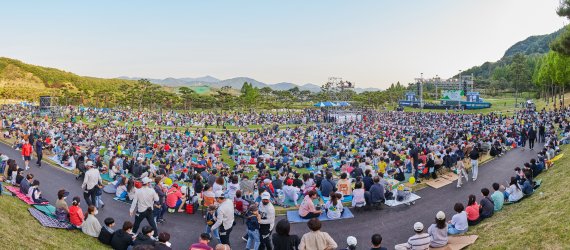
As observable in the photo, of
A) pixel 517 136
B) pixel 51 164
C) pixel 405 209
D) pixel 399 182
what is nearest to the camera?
pixel 405 209

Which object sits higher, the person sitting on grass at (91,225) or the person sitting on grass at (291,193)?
the person sitting on grass at (91,225)

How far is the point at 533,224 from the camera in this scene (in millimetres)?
6785

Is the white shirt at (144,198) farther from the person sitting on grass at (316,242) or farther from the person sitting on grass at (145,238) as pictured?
the person sitting on grass at (316,242)

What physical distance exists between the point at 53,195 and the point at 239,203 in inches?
262

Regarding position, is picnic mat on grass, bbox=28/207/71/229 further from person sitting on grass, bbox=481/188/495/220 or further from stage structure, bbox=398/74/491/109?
stage structure, bbox=398/74/491/109

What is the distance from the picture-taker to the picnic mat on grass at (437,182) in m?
12.6

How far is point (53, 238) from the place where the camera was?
6.54 metres

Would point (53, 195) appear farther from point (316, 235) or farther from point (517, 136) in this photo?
point (517, 136)

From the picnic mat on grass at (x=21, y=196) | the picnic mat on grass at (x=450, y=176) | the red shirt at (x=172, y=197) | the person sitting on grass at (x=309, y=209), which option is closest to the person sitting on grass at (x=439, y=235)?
the person sitting on grass at (x=309, y=209)

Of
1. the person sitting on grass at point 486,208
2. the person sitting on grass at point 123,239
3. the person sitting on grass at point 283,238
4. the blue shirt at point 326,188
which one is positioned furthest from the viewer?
the blue shirt at point 326,188

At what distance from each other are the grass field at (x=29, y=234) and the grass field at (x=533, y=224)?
317 inches

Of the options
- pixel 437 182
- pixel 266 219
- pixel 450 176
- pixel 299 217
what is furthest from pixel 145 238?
pixel 450 176

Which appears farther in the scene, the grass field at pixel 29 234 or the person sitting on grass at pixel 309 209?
the person sitting on grass at pixel 309 209

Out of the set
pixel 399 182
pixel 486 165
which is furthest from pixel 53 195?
pixel 486 165
